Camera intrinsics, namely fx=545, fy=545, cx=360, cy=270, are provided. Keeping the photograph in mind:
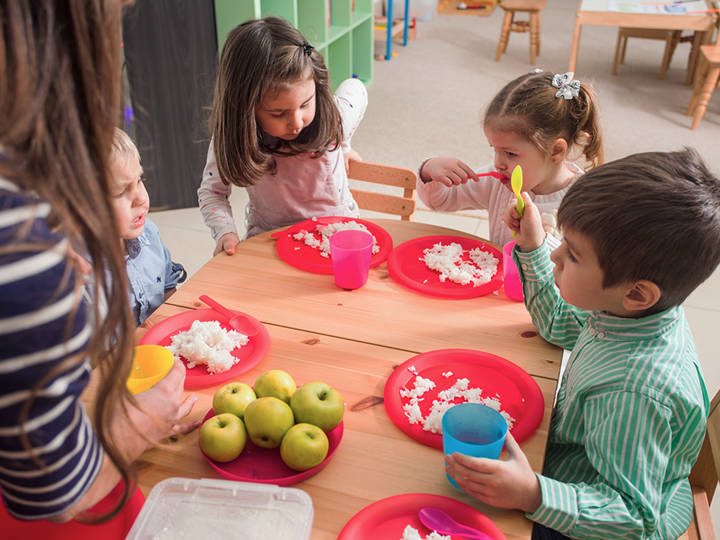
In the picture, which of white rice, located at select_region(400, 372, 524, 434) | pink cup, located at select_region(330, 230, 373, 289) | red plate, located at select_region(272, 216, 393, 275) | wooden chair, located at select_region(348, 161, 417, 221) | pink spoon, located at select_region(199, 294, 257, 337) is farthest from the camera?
wooden chair, located at select_region(348, 161, 417, 221)

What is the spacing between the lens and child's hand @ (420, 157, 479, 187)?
161cm

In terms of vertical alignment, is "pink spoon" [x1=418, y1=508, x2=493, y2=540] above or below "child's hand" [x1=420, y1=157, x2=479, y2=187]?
below

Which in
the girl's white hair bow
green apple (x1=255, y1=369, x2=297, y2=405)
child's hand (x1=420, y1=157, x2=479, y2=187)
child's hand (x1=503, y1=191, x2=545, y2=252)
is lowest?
green apple (x1=255, y1=369, x2=297, y2=405)

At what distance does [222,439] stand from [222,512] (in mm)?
123

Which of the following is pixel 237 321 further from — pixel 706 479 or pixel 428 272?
pixel 706 479

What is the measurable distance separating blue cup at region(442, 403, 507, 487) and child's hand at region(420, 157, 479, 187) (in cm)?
91

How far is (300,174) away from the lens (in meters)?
1.78

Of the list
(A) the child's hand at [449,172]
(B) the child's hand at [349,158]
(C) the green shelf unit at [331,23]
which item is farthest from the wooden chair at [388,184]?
(C) the green shelf unit at [331,23]

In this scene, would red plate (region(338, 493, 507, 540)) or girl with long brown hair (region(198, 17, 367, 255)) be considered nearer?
red plate (region(338, 493, 507, 540))

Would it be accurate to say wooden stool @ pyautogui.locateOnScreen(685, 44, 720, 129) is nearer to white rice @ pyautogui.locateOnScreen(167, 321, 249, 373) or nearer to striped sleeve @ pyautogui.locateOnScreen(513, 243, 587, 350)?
striped sleeve @ pyautogui.locateOnScreen(513, 243, 587, 350)

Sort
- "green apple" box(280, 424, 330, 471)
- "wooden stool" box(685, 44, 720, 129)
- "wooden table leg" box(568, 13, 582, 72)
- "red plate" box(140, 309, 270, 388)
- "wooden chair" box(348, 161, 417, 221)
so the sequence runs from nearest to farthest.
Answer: "green apple" box(280, 424, 330, 471) < "red plate" box(140, 309, 270, 388) < "wooden chair" box(348, 161, 417, 221) < "wooden stool" box(685, 44, 720, 129) < "wooden table leg" box(568, 13, 582, 72)

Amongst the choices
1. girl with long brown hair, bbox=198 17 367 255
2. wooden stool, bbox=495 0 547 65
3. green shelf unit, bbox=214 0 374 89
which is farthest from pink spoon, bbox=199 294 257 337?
wooden stool, bbox=495 0 547 65

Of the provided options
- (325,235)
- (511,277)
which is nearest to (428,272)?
(511,277)

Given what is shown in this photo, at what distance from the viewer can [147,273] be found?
1.51 m
